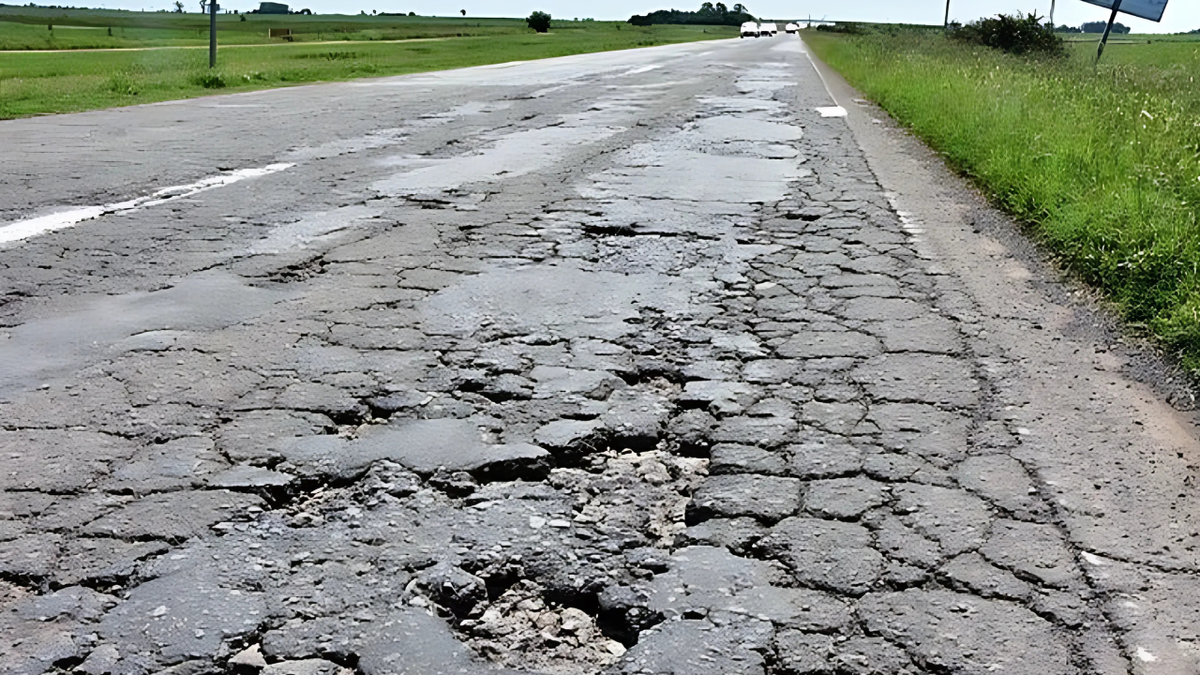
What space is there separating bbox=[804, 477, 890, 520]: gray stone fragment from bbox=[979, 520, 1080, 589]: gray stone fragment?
29 centimetres

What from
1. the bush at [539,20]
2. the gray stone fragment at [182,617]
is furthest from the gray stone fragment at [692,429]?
the bush at [539,20]

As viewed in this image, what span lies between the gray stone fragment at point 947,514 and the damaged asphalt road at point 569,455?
0.04 ft

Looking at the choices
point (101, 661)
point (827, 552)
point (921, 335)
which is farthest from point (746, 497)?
point (921, 335)

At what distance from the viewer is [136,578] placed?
2225mm

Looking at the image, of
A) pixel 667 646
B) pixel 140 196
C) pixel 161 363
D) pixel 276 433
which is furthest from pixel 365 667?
pixel 140 196

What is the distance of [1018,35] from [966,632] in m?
37.0

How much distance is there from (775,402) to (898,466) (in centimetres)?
55

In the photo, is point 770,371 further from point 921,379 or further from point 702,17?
point 702,17

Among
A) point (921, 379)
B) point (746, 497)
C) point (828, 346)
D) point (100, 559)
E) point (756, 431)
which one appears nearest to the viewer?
point (100, 559)

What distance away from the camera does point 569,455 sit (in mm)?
2910

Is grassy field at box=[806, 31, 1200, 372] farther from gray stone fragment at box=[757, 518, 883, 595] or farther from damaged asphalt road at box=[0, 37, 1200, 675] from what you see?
gray stone fragment at box=[757, 518, 883, 595]

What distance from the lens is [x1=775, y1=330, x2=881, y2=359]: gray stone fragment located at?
3.83 meters

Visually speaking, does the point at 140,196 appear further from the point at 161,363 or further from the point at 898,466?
the point at 898,466

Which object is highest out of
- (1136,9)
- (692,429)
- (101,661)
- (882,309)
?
(1136,9)
